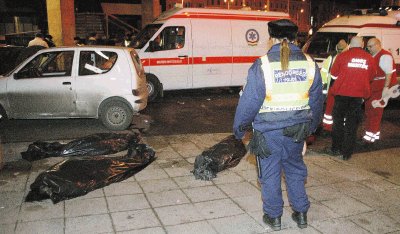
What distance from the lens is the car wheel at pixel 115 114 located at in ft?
25.3

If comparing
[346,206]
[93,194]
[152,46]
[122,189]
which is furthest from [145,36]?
[346,206]

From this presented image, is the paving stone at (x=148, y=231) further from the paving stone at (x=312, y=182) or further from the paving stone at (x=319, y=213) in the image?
the paving stone at (x=312, y=182)

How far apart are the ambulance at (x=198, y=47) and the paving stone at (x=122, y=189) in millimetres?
6244

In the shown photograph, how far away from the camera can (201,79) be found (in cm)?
1143

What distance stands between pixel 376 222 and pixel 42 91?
6.23 meters

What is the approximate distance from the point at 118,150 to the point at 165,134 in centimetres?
171

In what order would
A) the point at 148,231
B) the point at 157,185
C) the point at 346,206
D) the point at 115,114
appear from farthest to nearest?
1. the point at 115,114
2. the point at 157,185
3. the point at 346,206
4. the point at 148,231

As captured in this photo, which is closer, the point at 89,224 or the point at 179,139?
the point at 89,224

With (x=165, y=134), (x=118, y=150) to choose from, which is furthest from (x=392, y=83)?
(x=118, y=150)

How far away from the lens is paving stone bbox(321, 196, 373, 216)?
13.5 feet

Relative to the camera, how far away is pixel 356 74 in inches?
225

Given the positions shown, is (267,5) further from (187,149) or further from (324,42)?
(187,149)

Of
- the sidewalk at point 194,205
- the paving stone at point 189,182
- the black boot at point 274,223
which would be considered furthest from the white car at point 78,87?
the black boot at point 274,223

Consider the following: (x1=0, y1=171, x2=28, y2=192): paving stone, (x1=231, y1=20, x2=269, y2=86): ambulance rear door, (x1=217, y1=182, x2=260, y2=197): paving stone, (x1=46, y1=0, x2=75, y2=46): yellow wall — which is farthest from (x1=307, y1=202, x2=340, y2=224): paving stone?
(x1=46, y1=0, x2=75, y2=46): yellow wall
